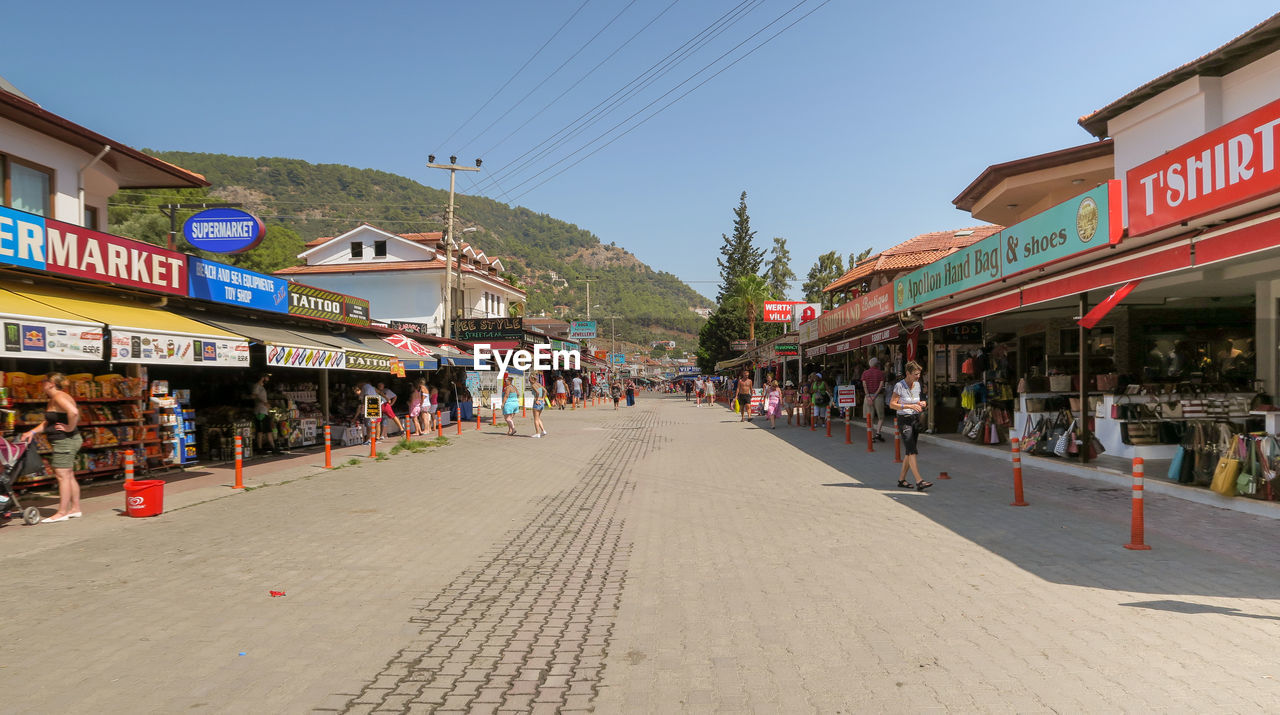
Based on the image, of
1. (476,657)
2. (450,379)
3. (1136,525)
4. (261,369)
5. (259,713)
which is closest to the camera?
(259,713)

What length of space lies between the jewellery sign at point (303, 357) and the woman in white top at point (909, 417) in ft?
37.0

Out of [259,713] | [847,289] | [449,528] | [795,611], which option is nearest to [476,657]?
[259,713]

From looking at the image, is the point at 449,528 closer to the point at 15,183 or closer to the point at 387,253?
the point at 15,183

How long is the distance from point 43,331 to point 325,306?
34.8ft

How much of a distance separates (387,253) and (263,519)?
39.1 m

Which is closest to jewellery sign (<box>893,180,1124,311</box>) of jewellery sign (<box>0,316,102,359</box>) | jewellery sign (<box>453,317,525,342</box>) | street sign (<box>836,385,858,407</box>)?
street sign (<box>836,385,858,407</box>)

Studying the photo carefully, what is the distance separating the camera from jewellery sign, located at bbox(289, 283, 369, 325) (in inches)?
722

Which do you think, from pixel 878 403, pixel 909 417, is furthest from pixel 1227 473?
pixel 878 403

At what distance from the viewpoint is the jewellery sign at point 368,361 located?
57.3ft

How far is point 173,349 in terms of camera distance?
11.9 m

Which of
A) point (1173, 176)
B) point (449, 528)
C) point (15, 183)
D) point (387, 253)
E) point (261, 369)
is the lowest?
point (449, 528)

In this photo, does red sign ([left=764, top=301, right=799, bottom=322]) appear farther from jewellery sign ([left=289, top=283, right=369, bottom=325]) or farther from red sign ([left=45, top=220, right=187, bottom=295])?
red sign ([left=45, top=220, right=187, bottom=295])

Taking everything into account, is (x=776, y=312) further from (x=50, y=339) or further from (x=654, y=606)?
(x=654, y=606)

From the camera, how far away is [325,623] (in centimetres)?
534
